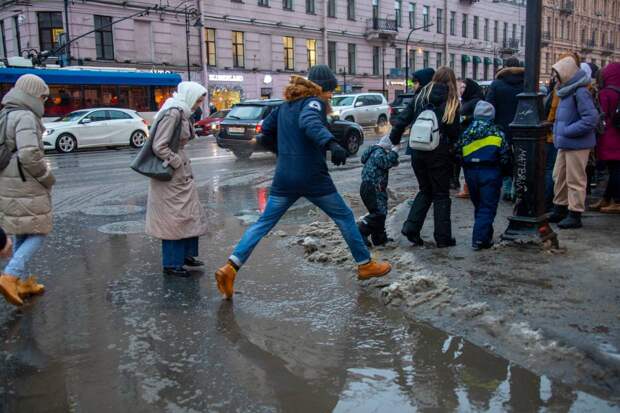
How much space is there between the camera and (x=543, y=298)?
4.40m

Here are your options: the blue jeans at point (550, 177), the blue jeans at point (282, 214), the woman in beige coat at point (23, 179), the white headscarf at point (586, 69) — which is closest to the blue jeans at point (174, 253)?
the blue jeans at point (282, 214)

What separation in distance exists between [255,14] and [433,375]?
131 feet

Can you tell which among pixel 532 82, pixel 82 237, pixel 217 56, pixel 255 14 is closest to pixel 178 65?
pixel 217 56

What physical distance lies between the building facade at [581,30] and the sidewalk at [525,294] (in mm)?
63294

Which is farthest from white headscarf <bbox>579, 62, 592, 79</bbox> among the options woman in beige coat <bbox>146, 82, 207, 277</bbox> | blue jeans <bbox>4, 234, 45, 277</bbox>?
blue jeans <bbox>4, 234, 45, 277</bbox>

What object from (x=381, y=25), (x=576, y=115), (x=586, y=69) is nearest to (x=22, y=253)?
(x=576, y=115)

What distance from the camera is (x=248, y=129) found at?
56.0 ft

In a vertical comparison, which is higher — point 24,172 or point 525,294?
point 24,172

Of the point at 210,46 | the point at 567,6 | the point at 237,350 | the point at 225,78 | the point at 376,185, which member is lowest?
the point at 237,350

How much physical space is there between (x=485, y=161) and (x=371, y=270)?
5.41ft

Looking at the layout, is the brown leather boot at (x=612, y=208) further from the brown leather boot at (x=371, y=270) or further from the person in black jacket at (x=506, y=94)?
the brown leather boot at (x=371, y=270)

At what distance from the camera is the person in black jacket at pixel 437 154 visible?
573 centimetres

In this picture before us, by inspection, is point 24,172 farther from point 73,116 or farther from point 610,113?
point 73,116

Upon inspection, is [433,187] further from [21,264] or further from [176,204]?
[21,264]
